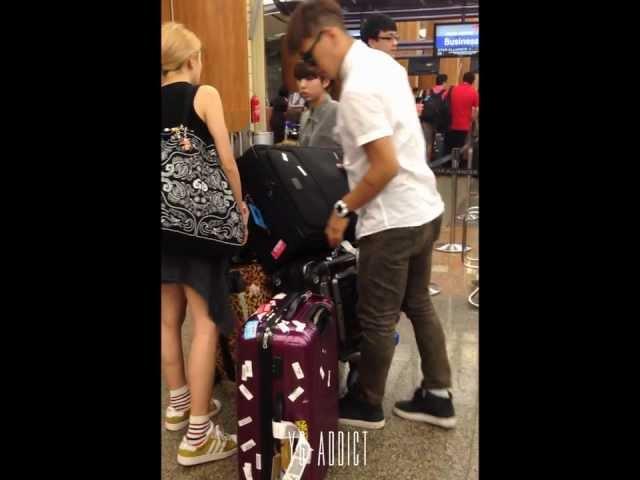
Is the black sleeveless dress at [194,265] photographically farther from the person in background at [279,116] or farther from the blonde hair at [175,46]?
the person in background at [279,116]

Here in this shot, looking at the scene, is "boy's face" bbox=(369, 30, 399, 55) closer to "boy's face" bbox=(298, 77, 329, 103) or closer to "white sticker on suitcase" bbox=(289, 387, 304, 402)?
"boy's face" bbox=(298, 77, 329, 103)

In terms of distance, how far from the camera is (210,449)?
144 centimetres

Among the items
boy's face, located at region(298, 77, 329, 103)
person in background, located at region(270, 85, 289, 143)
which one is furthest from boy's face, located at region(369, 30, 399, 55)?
person in background, located at region(270, 85, 289, 143)

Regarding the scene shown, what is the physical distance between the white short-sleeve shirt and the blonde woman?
0.32 metres

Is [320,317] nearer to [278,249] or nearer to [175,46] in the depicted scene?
[278,249]

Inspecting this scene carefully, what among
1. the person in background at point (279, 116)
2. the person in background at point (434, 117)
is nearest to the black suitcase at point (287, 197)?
the person in background at point (434, 117)

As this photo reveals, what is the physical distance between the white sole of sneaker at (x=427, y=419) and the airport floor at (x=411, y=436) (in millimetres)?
15
